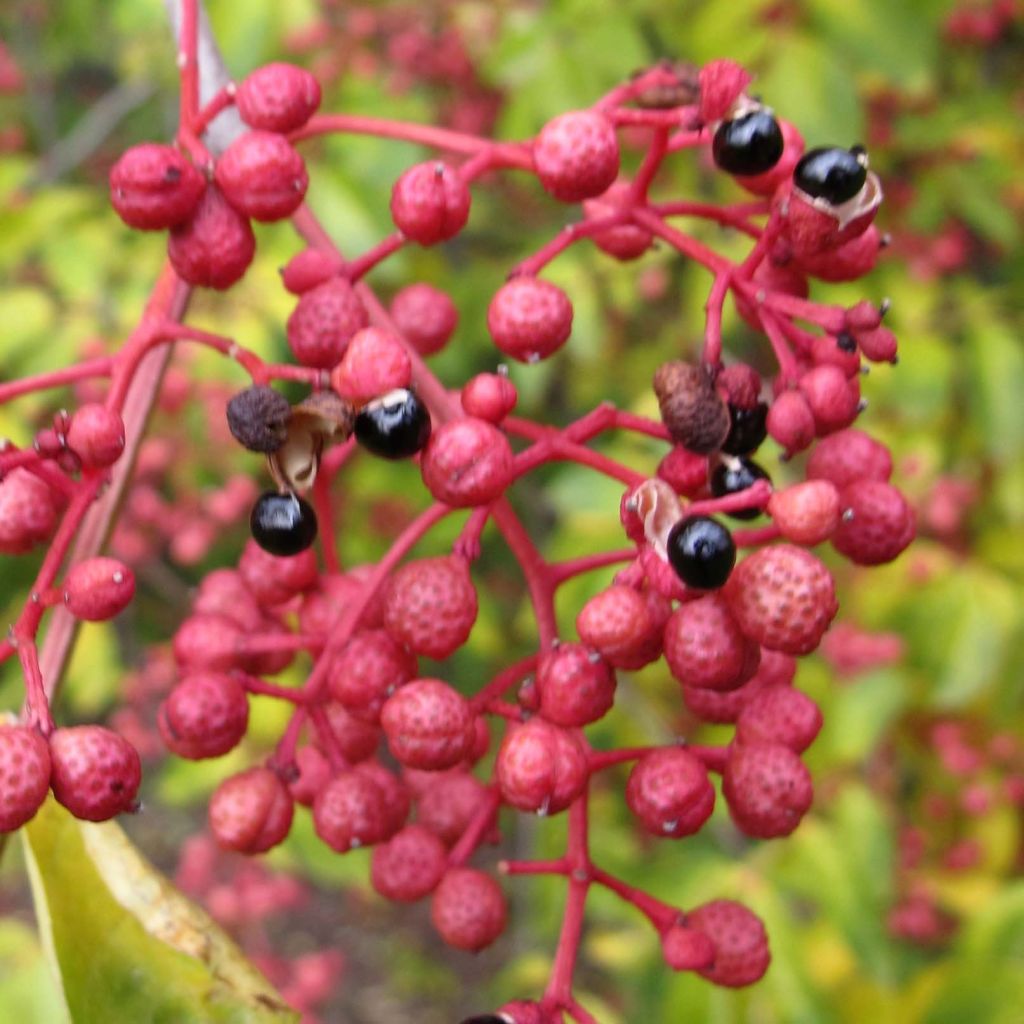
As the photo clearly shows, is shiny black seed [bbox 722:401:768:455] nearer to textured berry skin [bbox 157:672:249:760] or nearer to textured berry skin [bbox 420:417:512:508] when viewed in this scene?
textured berry skin [bbox 420:417:512:508]

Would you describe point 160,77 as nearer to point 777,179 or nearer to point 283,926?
point 777,179

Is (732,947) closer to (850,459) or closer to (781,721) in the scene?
(781,721)

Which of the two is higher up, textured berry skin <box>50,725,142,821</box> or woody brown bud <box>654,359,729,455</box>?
woody brown bud <box>654,359,729,455</box>

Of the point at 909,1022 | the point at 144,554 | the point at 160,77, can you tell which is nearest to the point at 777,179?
the point at 909,1022

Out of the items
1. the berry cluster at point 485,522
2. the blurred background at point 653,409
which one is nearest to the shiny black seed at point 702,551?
the berry cluster at point 485,522

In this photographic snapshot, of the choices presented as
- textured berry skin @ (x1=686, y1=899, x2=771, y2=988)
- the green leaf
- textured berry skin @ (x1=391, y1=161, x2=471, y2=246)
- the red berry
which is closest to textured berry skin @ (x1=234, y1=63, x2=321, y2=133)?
textured berry skin @ (x1=391, y1=161, x2=471, y2=246)
